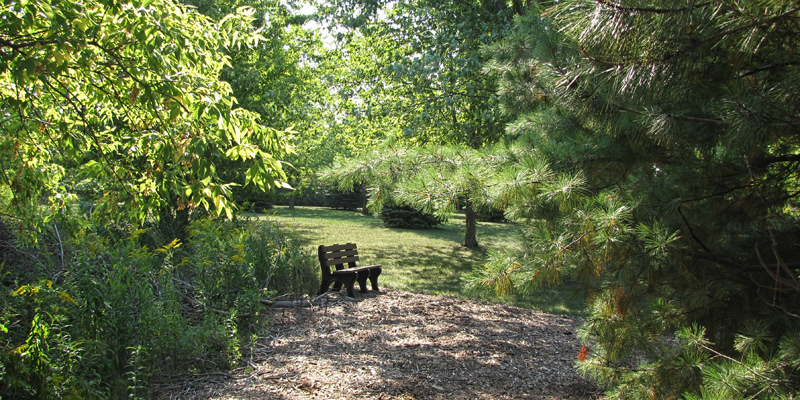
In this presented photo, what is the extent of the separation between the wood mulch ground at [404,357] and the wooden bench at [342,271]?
35 cm

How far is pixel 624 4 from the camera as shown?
5.67 feet

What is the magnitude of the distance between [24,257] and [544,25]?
16.6 feet

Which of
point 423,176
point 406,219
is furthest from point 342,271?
point 406,219

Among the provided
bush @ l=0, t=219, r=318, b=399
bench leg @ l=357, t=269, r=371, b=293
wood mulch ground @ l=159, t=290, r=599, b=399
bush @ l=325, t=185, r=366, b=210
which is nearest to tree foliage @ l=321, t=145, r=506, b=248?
wood mulch ground @ l=159, t=290, r=599, b=399

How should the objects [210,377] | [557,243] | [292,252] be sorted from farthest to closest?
[292,252], [210,377], [557,243]

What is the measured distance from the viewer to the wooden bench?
6.58 meters

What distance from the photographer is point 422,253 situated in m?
12.6

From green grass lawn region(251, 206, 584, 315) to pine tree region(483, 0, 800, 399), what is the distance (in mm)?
534

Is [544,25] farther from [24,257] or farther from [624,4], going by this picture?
[24,257]

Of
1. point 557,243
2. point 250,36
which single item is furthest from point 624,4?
point 250,36

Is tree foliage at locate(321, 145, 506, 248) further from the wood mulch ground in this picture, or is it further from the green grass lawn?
the wood mulch ground

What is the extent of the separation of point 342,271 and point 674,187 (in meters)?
4.65

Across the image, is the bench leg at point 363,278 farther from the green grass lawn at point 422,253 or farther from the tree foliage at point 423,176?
the tree foliage at point 423,176

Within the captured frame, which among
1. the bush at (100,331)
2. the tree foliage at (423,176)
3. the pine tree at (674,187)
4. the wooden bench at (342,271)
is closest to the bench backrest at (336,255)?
the wooden bench at (342,271)
